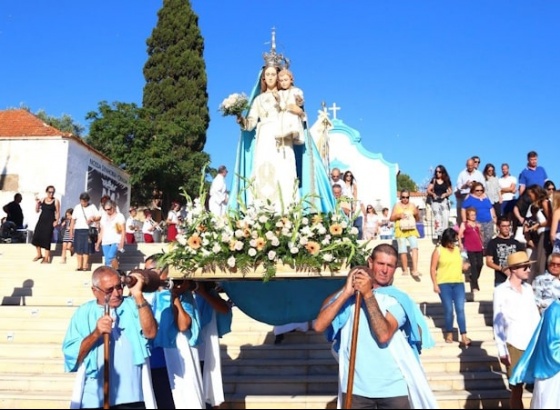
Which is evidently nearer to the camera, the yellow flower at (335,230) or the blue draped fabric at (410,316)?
the blue draped fabric at (410,316)

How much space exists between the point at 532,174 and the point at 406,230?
11.2ft

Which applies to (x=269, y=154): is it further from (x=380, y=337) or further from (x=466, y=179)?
(x=466, y=179)

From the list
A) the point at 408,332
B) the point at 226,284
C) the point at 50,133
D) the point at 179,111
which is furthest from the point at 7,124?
the point at 408,332

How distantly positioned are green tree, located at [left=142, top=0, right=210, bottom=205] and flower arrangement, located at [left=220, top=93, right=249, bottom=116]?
22282 millimetres

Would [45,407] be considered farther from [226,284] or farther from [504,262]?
[504,262]

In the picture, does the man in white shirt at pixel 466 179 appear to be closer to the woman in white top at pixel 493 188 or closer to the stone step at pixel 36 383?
the woman in white top at pixel 493 188

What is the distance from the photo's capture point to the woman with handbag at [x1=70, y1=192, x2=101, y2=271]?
11.4 meters

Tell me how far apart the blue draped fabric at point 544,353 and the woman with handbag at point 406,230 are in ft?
18.6

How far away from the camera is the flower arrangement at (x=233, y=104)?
21.2ft

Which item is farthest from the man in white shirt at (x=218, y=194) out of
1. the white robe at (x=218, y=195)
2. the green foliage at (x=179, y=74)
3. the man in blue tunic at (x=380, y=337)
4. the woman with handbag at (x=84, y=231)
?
the green foliage at (x=179, y=74)

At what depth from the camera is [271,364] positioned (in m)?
7.35

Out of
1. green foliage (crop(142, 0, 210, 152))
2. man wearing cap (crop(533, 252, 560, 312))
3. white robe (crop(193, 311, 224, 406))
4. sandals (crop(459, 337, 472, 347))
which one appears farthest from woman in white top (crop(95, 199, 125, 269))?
green foliage (crop(142, 0, 210, 152))

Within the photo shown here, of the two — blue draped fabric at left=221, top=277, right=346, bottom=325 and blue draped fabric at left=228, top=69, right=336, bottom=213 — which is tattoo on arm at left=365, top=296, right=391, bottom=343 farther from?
blue draped fabric at left=228, top=69, right=336, bottom=213

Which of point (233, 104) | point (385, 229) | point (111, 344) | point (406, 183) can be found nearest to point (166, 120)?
point (385, 229)
